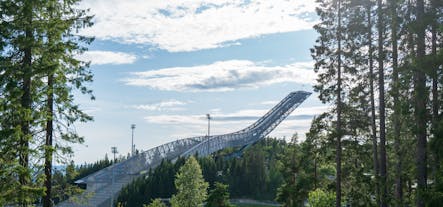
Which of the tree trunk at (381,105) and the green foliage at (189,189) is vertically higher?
the tree trunk at (381,105)

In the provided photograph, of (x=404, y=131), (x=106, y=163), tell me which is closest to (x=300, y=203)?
(x=404, y=131)

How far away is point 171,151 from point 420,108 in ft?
242

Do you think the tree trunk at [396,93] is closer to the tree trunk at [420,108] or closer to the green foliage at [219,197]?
the tree trunk at [420,108]

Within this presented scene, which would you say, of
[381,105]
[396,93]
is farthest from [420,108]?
[381,105]

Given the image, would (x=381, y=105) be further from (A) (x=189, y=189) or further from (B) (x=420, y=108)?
(A) (x=189, y=189)

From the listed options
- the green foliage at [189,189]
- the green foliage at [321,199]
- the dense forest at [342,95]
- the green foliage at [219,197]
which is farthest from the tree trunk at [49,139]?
the green foliage at [189,189]

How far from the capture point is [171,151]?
290 ft

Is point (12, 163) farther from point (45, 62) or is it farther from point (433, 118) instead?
point (433, 118)

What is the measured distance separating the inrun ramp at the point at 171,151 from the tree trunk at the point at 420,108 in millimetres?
41662

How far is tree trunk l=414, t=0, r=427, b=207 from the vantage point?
16.3 meters

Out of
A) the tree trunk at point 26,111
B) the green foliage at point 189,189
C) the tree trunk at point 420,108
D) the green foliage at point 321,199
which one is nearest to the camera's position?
the tree trunk at point 26,111

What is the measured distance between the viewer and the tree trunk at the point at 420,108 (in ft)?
53.4

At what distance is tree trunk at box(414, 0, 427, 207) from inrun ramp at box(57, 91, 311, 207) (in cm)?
4166

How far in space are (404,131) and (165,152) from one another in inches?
2689
